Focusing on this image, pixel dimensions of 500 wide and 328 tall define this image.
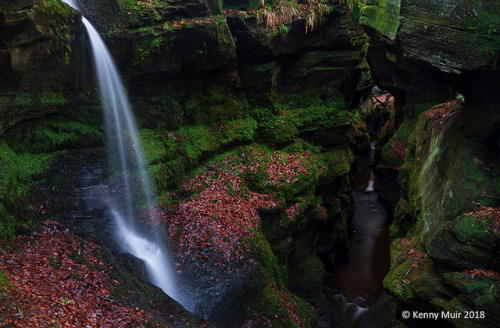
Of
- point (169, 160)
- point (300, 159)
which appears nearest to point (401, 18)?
point (300, 159)

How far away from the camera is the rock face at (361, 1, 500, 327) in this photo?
8.54 meters

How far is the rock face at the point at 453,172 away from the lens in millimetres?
8539

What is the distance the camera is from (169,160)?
12.5 m

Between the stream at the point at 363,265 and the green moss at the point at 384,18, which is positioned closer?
the green moss at the point at 384,18

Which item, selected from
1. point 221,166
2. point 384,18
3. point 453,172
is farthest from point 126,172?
point 453,172

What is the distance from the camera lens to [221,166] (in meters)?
13.7

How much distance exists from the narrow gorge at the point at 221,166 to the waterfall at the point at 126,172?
47 millimetres

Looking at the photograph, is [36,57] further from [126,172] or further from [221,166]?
[221,166]

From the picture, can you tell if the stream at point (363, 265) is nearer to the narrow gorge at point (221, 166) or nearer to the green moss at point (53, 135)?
the narrow gorge at point (221, 166)

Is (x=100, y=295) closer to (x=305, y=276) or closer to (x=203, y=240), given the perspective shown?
(x=203, y=240)

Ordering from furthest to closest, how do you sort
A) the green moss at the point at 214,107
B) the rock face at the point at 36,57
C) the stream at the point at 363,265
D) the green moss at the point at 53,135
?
the stream at the point at 363,265 → the green moss at the point at 214,107 → the green moss at the point at 53,135 → the rock face at the point at 36,57

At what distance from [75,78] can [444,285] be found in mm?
11690

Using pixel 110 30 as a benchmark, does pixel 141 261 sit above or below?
below

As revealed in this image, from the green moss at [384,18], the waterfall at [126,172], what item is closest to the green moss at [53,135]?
the waterfall at [126,172]
